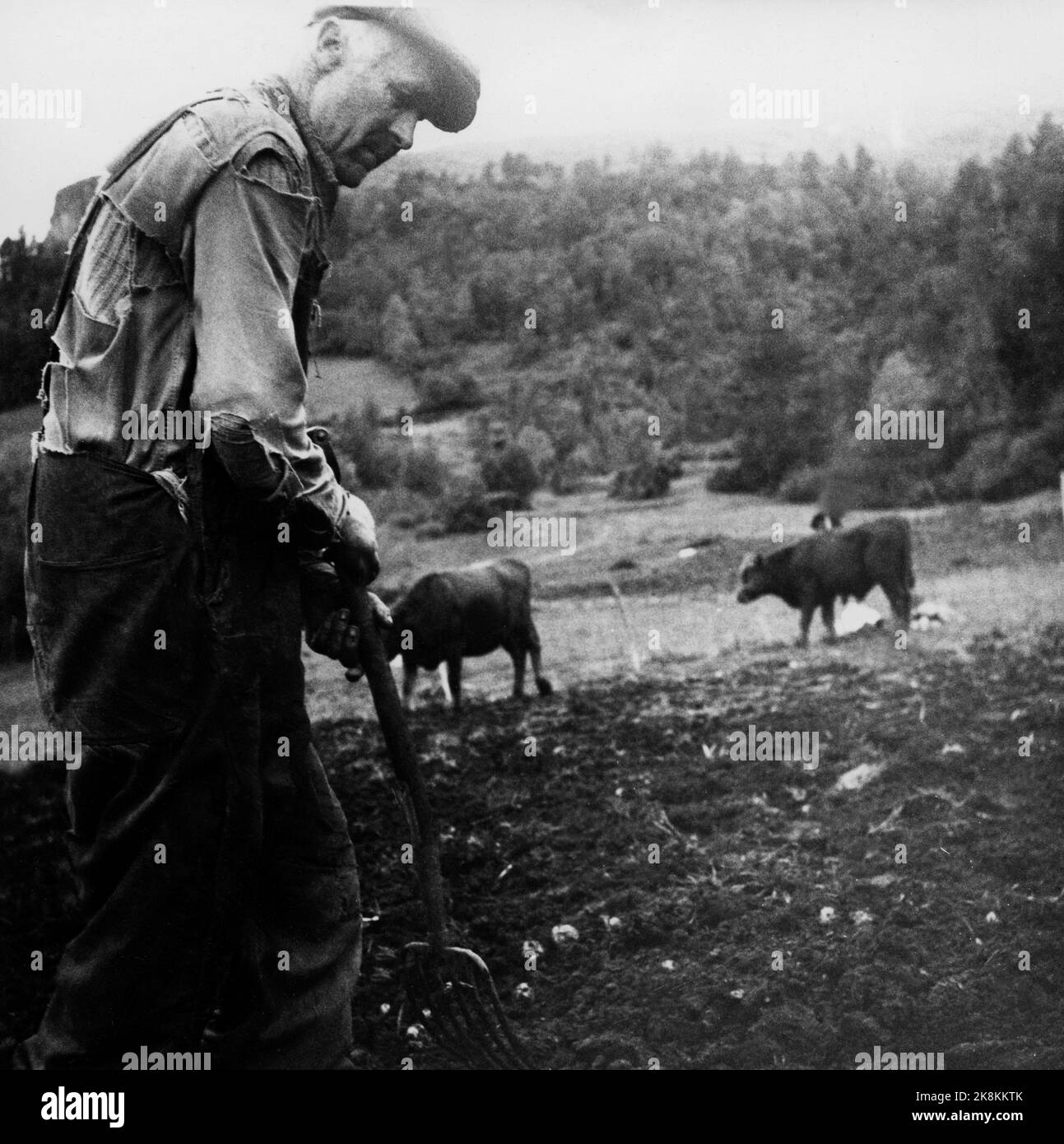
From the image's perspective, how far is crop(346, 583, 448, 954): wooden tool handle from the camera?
12.4 feet

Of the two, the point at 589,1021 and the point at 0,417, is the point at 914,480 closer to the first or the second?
the point at 589,1021

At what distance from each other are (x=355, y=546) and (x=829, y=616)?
7.66 ft

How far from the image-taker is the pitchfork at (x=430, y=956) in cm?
380

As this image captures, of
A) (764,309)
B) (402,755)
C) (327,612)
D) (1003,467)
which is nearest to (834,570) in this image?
(1003,467)

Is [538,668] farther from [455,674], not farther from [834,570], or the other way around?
[834,570]

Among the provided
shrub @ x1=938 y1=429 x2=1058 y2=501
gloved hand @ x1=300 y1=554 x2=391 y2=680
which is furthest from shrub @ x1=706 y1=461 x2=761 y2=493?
gloved hand @ x1=300 y1=554 x2=391 y2=680

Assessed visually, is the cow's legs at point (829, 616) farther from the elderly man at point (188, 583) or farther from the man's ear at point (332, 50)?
the man's ear at point (332, 50)

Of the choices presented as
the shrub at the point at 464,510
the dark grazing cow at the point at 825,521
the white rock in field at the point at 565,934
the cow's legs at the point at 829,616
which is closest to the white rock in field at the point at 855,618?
the cow's legs at the point at 829,616

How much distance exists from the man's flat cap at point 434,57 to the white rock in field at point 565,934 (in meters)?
2.38

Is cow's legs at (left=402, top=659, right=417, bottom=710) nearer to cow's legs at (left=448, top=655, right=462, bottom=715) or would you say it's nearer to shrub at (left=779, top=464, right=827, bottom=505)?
cow's legs at (left=448, top=655, right=462, bottom=715)

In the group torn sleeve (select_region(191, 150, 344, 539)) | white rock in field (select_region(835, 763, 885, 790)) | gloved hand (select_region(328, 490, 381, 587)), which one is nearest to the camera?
torn sleeve (select_region(191, 150, 344, 539))

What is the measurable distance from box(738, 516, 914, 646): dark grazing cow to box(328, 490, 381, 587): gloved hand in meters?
2.04

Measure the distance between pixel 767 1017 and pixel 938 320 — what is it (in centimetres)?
232
